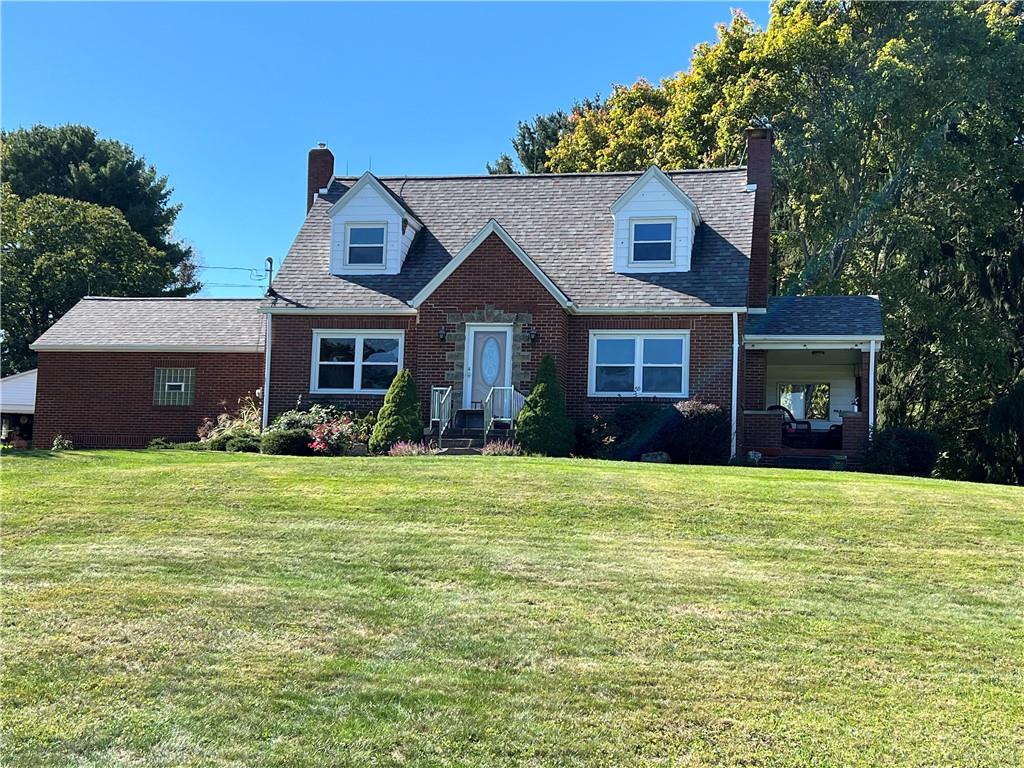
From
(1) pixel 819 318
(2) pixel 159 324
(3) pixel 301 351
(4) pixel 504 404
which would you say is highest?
(1) pixel 819 318

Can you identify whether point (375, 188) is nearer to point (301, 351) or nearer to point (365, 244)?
point (365, 244)

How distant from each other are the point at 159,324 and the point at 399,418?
953cm

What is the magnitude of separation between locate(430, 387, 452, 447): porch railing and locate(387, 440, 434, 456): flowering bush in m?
1.27

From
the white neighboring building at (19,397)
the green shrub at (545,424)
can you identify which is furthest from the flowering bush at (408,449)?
the white neighboring building at (19,397)

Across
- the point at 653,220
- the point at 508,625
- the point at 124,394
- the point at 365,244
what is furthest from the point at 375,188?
the point at 508,625

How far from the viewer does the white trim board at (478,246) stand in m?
19.8

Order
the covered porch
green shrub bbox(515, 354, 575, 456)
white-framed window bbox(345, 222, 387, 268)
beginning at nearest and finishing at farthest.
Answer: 1. green shrub bbox(515, 354, 575, 456)
2. the covered porch
3. white-framed window bbox(345, 222, 387, 268)

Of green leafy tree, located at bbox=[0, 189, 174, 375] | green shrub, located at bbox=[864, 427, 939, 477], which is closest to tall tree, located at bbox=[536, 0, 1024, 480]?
green shrub, located at bbox=[864, 427, 939, 477]

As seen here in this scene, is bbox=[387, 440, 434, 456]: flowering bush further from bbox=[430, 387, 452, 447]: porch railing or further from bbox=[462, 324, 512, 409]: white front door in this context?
bbox=[462, 324, 512, 409]: white front door

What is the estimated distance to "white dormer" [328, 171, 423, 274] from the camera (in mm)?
22141

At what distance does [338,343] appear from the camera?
70.6 feet

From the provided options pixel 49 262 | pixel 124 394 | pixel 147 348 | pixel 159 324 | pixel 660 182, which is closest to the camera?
pixel 660 182

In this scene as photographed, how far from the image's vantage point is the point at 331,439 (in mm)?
17734

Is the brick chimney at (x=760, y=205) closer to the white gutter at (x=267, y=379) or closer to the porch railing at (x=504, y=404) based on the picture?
the porch railing at (x=504, y=404)
